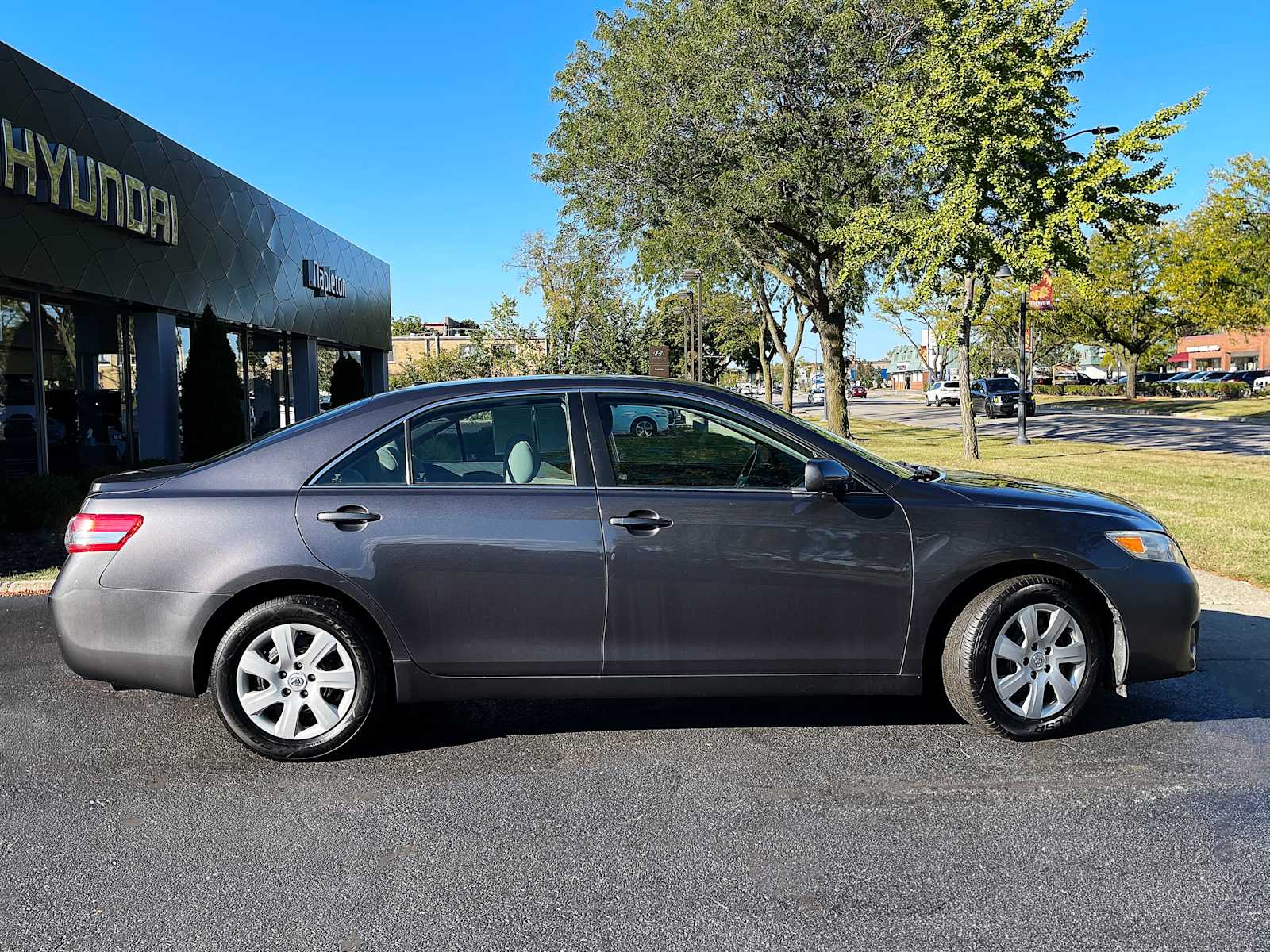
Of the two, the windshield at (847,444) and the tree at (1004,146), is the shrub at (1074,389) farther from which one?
the windshield at (847,444)

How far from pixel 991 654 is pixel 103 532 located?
3889mm

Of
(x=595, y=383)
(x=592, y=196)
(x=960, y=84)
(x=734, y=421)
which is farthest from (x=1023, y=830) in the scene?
(x=592, y=196)

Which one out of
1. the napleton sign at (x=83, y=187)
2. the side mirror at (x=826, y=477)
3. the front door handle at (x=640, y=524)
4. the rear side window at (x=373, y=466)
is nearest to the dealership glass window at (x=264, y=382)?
the napleton sign at (x=83, y=187)

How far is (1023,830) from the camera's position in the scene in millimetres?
3439

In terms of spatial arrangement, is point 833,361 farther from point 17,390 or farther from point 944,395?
point 944,395

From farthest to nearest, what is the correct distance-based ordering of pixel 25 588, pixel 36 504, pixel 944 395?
pixel 944 395 < pixel 36 504 < pixel 25 588

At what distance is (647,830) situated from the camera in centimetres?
348

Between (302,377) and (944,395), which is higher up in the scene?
(944,395)

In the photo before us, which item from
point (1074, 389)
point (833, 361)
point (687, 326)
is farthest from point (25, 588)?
point (1074, 389)

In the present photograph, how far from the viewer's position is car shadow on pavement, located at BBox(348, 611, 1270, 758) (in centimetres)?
450

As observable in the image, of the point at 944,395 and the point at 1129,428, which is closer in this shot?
the point at 1129,428

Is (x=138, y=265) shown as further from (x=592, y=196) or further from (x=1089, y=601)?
(x=1089, y=601)

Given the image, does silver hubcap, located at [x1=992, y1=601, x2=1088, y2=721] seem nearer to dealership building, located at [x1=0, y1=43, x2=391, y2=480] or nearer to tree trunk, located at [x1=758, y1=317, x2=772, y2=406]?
dealership building, located at [x1=0, y1=43, x2=391, y2=480]

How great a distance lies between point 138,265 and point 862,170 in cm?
1312
